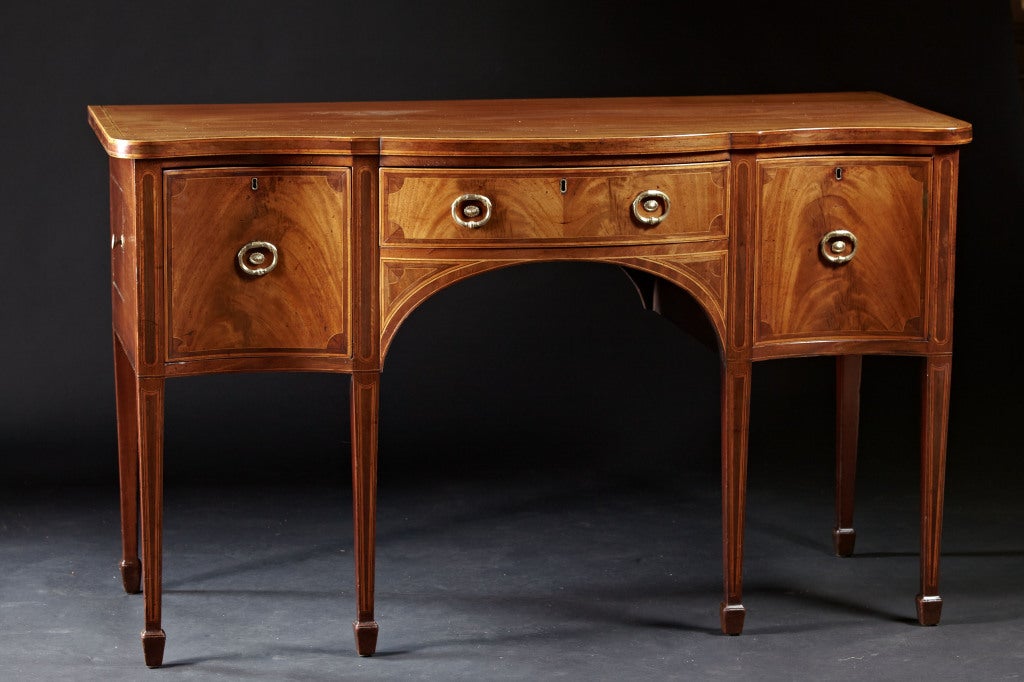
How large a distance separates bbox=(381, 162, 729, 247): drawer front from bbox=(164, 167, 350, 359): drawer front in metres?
0.13

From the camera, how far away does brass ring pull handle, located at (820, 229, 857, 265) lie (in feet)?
14.3

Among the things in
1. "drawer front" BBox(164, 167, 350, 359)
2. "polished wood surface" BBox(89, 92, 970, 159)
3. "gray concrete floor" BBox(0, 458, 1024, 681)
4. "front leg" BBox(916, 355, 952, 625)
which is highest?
"polished wood surface" BBox(89, 92, 970, 159)

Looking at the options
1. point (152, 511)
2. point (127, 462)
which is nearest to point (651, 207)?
point (152, 511)

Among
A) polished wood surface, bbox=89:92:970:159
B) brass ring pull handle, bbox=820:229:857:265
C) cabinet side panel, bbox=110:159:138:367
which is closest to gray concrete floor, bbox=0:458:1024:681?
cabinet side panel, bbox=110:159:138:367

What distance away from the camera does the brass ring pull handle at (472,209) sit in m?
4.18

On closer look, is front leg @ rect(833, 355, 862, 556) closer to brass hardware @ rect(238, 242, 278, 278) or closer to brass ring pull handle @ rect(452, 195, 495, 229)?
brass ring pull handle @ rect(452, 195, 495, 229)

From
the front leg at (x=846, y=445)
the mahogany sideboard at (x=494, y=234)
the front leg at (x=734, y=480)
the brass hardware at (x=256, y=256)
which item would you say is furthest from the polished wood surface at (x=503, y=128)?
the front leg at (x=846, y=445)

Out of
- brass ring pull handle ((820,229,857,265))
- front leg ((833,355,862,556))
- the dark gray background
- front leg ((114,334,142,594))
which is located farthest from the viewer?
the dark gray background

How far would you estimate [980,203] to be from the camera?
6449 millimetres

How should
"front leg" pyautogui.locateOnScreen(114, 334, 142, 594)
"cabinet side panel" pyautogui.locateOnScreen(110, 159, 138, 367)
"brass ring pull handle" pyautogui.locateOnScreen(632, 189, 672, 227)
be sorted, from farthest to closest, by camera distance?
"front leg" pyautogui.locateOnScreen(114, 334, 142, 594) → "brass ring pull handle" pyautogui.locateOnScreen(632, 189, 672, 227) → "cabinet side panel" pyautogui.locateOnScreen(110, 159, 138, 367)

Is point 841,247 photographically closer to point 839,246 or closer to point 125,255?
point 839,246

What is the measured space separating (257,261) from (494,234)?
489mm

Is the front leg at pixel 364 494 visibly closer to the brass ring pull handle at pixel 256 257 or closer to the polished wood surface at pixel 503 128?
the brass ring pull handle at pixel 256 257

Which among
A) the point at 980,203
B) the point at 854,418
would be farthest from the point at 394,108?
the point at 980,203
